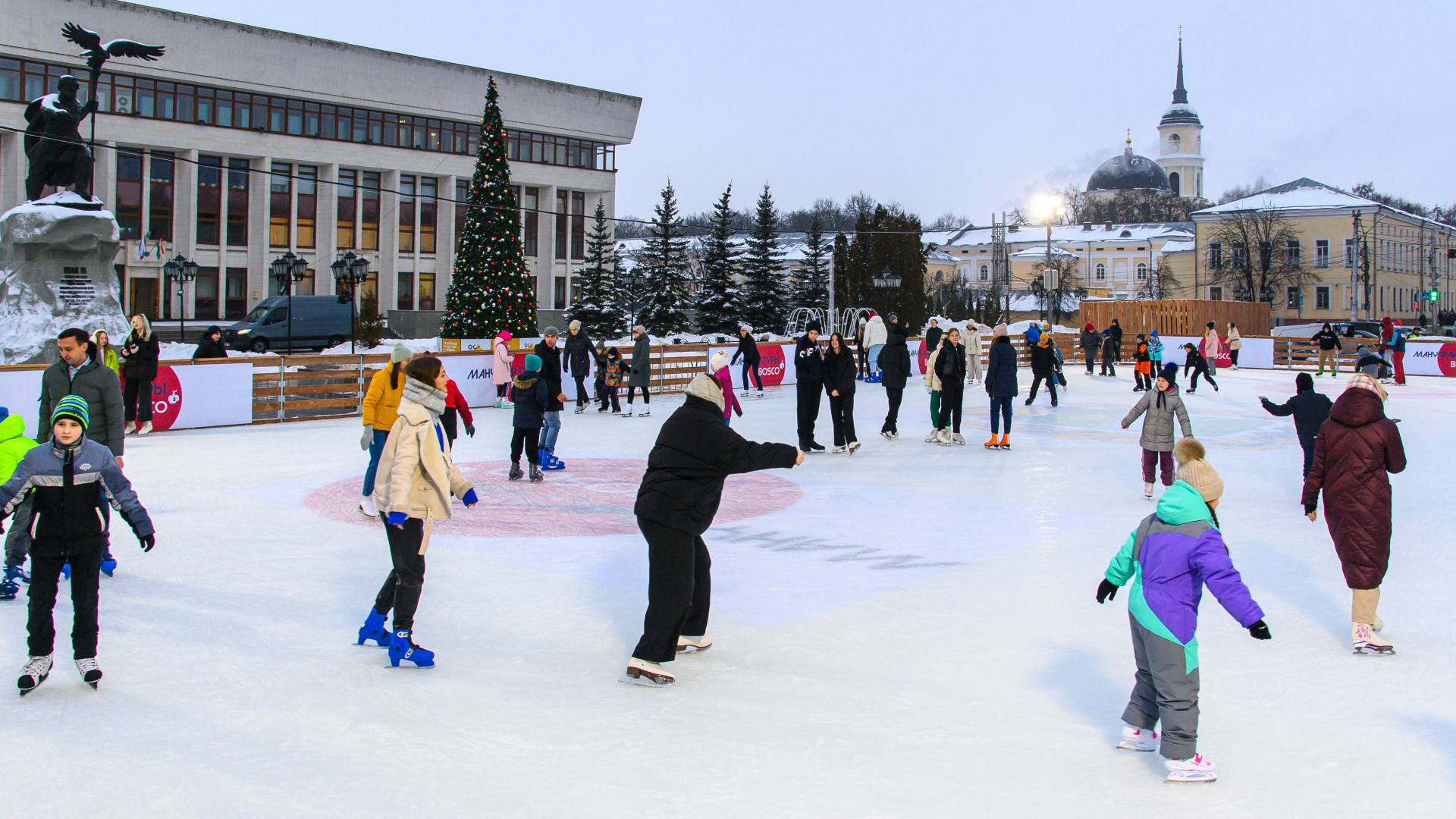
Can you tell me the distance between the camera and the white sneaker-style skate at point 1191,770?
4656mm

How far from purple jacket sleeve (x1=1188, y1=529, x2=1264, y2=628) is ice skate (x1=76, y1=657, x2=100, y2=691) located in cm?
482

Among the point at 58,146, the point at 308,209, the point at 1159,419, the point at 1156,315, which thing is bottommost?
the point at 1159,419

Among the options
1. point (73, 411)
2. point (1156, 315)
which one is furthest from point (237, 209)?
point (73, 411)

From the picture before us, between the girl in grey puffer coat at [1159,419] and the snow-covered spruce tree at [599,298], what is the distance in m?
44.6

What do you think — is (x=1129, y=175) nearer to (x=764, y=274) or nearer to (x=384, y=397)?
(x=764, y=274)

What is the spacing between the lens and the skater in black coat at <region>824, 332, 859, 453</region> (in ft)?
51.5

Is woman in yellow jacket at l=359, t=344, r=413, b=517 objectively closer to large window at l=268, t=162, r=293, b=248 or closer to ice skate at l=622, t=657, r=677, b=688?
ice skate at l=622, t=657, r=677, b=688

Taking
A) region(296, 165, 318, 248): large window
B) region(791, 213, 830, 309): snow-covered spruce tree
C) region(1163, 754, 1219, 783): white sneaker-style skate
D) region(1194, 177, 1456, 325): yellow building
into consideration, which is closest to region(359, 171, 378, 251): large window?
region(296, 165, 318, 248): large window

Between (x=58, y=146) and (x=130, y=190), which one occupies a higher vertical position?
(x=130, y=190)

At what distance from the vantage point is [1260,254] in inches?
3024

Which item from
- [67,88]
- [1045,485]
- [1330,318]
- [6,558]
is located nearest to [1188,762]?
[6,558]

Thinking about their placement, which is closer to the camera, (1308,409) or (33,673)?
(33,673)

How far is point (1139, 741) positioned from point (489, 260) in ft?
A: 124

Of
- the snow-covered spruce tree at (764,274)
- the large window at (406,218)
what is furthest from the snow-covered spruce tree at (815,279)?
the large window at (406,218)
